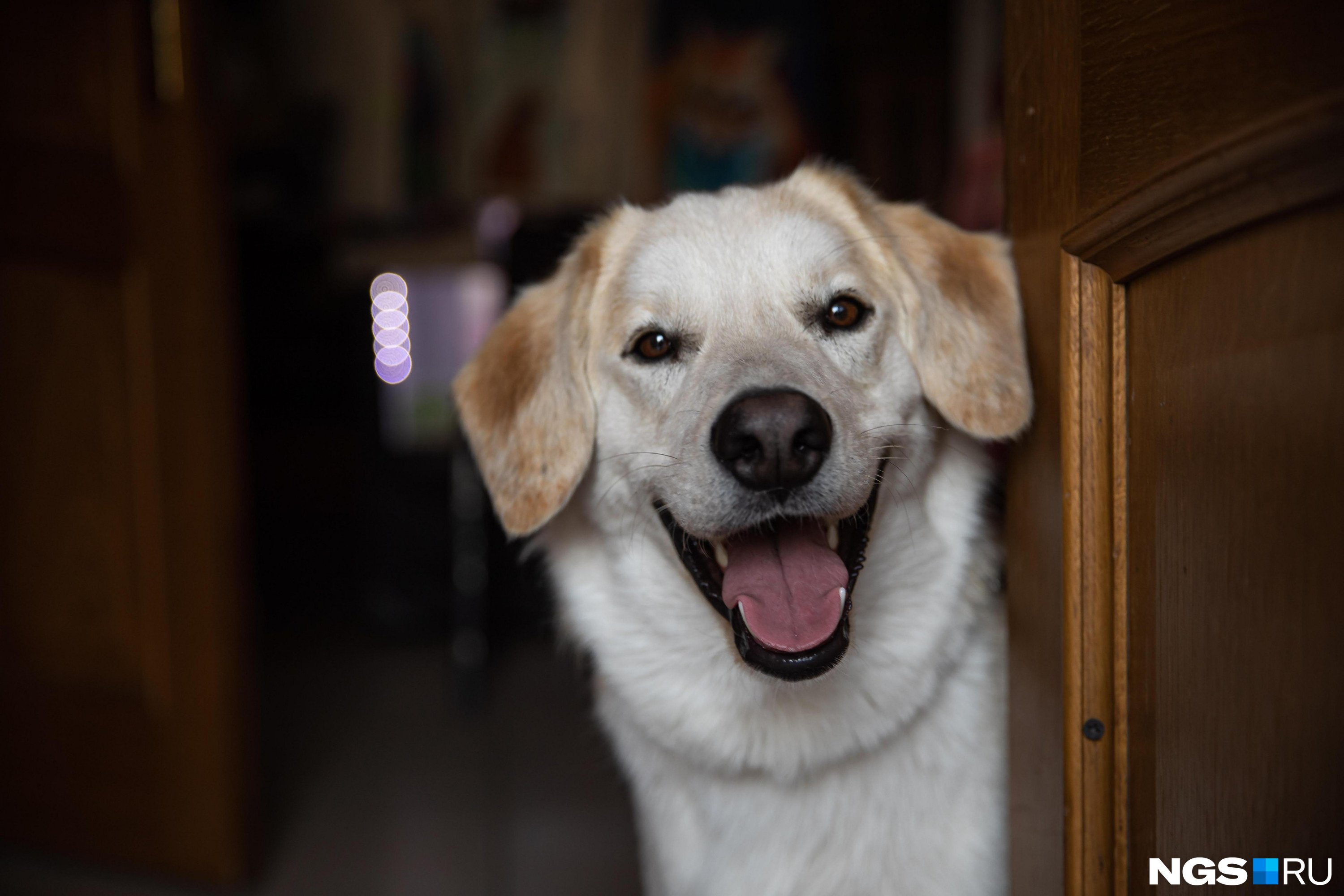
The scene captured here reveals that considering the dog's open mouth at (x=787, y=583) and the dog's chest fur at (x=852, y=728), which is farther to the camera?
the dog's chest fur at (x=852, y=728)

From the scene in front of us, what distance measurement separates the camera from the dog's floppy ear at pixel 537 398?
5.06ft

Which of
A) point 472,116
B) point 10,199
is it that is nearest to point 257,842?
point 10,199

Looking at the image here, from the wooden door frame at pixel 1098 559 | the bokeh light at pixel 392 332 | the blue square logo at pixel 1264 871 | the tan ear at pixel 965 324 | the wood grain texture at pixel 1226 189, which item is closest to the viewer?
the wood grain texture at pixel 1226 189

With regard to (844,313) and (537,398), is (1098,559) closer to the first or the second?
(844,313)

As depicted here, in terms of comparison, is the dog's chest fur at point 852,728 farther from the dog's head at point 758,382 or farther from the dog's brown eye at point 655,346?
the dog's brown eye at point 655,346

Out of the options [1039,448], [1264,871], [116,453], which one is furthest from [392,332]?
[1264,871]

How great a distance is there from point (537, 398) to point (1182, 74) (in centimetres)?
106

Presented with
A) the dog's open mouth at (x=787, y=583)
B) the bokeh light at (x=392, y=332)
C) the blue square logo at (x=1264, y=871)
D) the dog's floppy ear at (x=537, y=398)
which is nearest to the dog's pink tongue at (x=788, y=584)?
the dog's open mouth at (x=787, y=583)

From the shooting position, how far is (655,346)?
4.94 feet

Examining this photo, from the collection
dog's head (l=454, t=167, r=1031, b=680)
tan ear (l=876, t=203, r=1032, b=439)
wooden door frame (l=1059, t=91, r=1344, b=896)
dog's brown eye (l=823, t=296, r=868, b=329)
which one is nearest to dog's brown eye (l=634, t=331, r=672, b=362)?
dog's head (l=454, t=167, r=1031, b=680)

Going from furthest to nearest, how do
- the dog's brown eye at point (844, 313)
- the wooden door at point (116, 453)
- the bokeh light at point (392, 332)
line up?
the bokeh light at point (392, 332), the wooden door at point (116, 453), the dog's brown eye at point (844, 313)

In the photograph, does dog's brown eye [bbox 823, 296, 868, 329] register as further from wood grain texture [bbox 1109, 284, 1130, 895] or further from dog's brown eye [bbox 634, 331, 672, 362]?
wood grain texture [bbox 1109, 284, 1130, 895]

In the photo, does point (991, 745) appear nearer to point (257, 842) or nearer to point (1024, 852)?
point (1024, 852)

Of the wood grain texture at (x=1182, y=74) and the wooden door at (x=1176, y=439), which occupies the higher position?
the wood grain texture at (x=1182, y=74)
